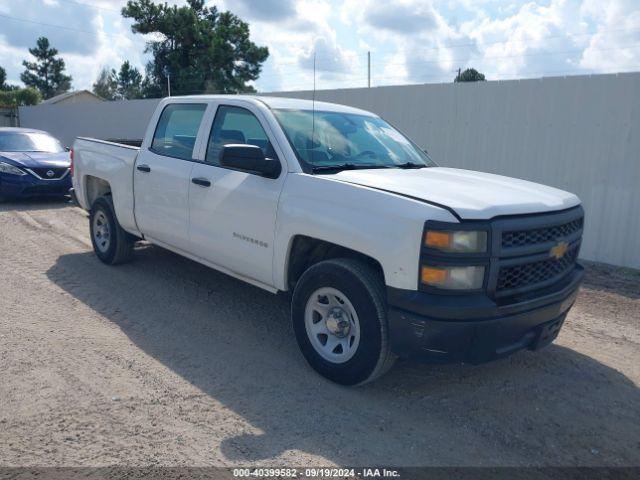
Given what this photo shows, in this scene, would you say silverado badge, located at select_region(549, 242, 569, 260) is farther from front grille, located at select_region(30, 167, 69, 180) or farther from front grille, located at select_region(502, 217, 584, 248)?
front grille, located at select_region(30, 167, 69, 180)

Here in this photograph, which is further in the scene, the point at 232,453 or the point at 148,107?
the point at 148,107

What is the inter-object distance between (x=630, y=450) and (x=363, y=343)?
1699 mm

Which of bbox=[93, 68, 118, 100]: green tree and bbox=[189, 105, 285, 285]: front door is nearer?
bbox=[189, 105, 285, 285]: front door

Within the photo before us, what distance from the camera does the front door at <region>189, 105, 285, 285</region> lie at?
4.50 meters

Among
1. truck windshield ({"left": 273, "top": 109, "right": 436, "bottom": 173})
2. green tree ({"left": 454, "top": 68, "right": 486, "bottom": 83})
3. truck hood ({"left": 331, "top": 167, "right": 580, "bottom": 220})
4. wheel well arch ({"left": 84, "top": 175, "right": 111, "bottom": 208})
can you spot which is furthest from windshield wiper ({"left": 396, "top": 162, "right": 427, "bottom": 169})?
green tree ({"left": 454, "top": 68, "right": 486, "bottom": 83})

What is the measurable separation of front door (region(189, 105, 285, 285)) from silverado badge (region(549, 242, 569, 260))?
1.97 metres

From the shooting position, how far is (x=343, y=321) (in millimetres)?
4059

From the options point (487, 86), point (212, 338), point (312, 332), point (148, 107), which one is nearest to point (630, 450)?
point (312, 332)

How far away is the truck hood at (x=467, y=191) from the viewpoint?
11.7ft

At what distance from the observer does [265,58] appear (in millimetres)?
39906

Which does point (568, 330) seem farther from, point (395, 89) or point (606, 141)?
point (395, 89)

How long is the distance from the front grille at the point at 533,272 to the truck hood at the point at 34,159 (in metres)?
9.84

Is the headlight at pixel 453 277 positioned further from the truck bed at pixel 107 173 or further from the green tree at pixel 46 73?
the green tree at pixel 46 73

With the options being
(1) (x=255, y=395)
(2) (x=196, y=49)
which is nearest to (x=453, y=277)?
(1) (x=255, y=395)
